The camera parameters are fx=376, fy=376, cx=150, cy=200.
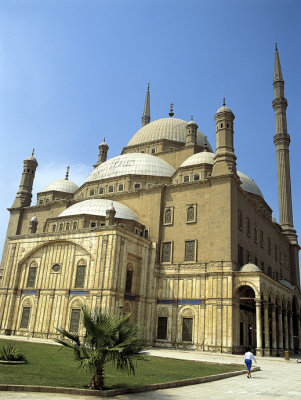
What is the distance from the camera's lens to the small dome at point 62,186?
42.2 metres

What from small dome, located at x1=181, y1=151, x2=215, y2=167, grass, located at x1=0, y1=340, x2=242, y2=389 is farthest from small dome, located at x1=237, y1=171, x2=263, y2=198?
grass, located at x1=0, y1=340, x2=242, y2=389

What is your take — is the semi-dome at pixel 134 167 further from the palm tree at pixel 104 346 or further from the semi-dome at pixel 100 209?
the palm tree at pixel 104 346

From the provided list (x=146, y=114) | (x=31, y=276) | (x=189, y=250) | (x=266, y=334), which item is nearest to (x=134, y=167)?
(x=189, y=250)

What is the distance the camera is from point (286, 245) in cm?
4172

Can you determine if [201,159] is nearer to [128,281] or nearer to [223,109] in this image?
[223,109]

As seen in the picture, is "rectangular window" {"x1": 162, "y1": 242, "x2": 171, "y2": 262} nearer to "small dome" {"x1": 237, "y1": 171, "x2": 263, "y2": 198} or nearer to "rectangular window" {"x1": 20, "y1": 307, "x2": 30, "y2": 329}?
"rectangular window" {"x1": 20, "y1": 307, "x2": 30, "y2": 329}

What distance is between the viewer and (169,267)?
1110 inches

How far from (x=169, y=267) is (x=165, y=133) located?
19507 mm

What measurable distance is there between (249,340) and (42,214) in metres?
22.4

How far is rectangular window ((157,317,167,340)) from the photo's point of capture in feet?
88.8

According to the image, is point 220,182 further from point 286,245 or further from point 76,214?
point 286,245

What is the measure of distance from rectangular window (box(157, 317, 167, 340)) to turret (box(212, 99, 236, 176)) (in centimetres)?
1144

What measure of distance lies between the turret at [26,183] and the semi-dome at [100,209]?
10.3m

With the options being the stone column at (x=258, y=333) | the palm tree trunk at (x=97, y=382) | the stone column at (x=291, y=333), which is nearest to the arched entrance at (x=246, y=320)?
the stone column at (x=258, y=333)
